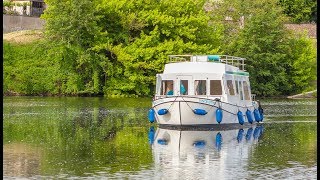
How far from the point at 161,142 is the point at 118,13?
51.7m

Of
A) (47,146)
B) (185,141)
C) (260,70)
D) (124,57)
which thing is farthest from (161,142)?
(260,70)

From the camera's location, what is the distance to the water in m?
24.3

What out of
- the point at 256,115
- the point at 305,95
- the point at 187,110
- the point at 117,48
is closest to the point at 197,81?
the point at 187,110

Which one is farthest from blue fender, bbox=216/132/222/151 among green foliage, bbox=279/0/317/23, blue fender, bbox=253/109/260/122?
green foliage, bbox=279/0/317/23

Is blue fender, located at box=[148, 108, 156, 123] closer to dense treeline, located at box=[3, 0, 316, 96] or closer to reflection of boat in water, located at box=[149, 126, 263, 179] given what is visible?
reflection of boat in water, located at box=[149, 126, 263, 179]

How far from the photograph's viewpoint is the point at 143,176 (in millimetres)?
23562

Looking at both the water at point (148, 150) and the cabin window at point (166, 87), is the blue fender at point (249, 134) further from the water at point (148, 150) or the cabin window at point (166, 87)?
the cabin window at point (166, 87)

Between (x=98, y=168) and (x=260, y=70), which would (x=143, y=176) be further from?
(x=260, y=70)

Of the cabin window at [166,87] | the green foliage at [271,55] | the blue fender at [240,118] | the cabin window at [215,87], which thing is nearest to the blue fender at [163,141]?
the cabin window at [215,87]

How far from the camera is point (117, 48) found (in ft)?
273

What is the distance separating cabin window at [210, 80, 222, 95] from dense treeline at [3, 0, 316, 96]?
40.3 meters

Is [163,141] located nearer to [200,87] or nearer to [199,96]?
[199,96]

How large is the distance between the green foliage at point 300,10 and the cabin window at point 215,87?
219 feet

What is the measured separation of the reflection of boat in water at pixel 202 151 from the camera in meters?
24.8
